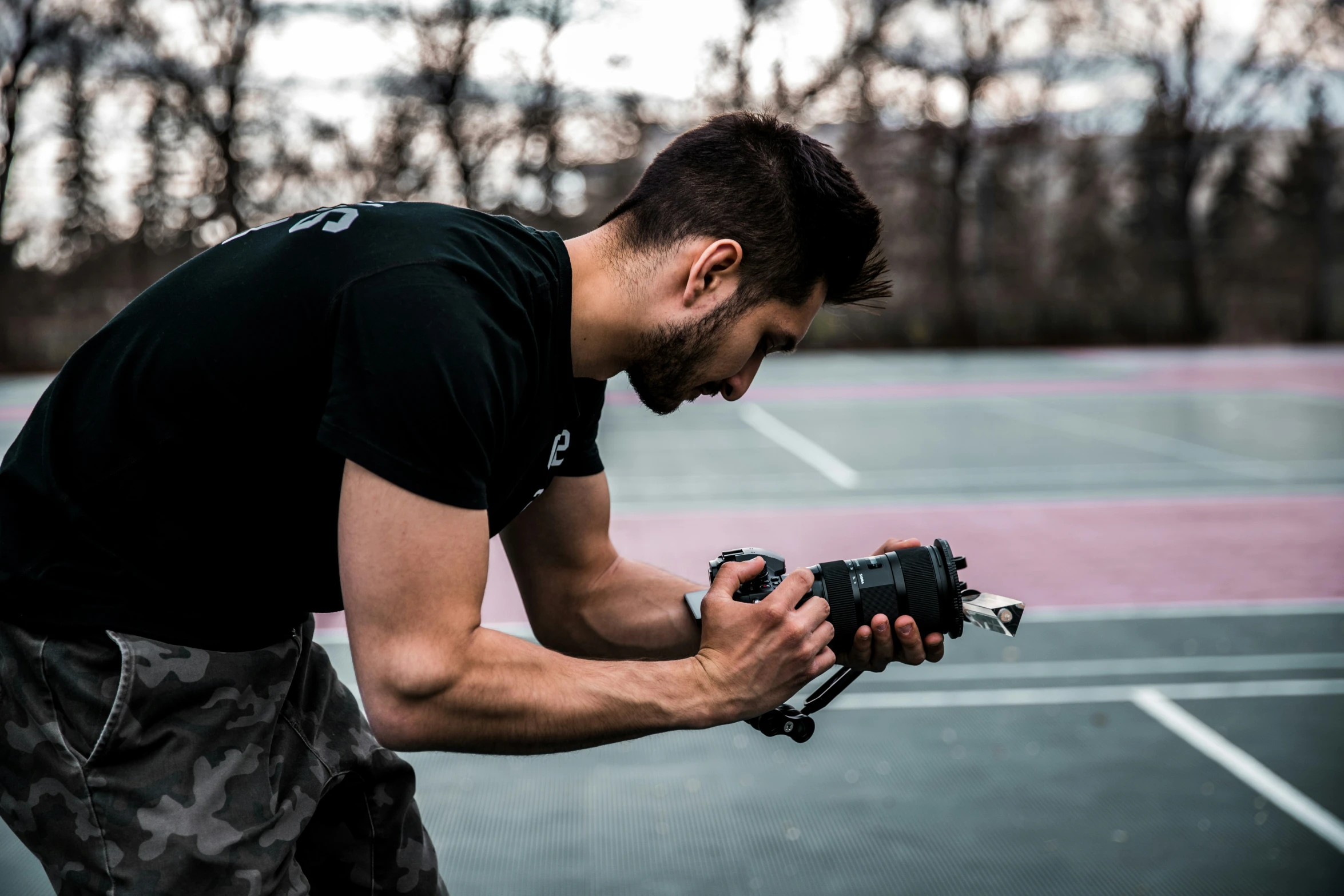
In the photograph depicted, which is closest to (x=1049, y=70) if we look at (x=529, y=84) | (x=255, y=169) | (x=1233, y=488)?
(x=529, y=84)

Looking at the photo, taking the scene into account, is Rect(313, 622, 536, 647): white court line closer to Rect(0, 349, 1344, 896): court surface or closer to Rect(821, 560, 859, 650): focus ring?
Rect(0, 349, 1344, 896): court surface

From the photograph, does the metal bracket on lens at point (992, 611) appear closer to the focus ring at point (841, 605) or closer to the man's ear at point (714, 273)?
the focus ring at point (841, 605)

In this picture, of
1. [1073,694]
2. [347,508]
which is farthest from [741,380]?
[1073,694]

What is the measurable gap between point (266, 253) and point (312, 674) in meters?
0.69

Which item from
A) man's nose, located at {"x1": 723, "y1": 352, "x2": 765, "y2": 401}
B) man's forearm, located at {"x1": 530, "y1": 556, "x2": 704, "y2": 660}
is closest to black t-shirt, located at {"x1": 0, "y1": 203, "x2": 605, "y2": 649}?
man's nose, located at {"x1": 723, "y1": 352, "x2": 765, "y2": 401}

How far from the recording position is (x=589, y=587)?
221 centimetres

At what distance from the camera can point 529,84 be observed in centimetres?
2583

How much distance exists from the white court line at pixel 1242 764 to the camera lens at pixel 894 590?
82.2 inches

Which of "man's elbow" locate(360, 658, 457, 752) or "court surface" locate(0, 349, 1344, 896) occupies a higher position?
"man's elbow" locate(360, 658, 457, 752)

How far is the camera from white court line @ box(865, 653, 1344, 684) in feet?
15.7

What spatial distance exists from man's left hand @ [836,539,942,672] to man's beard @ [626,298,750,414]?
0.41 m

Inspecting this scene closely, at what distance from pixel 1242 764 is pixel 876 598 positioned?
262 cm

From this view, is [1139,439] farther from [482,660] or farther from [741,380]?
[482,660]

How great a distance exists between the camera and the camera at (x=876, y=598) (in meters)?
1.81
